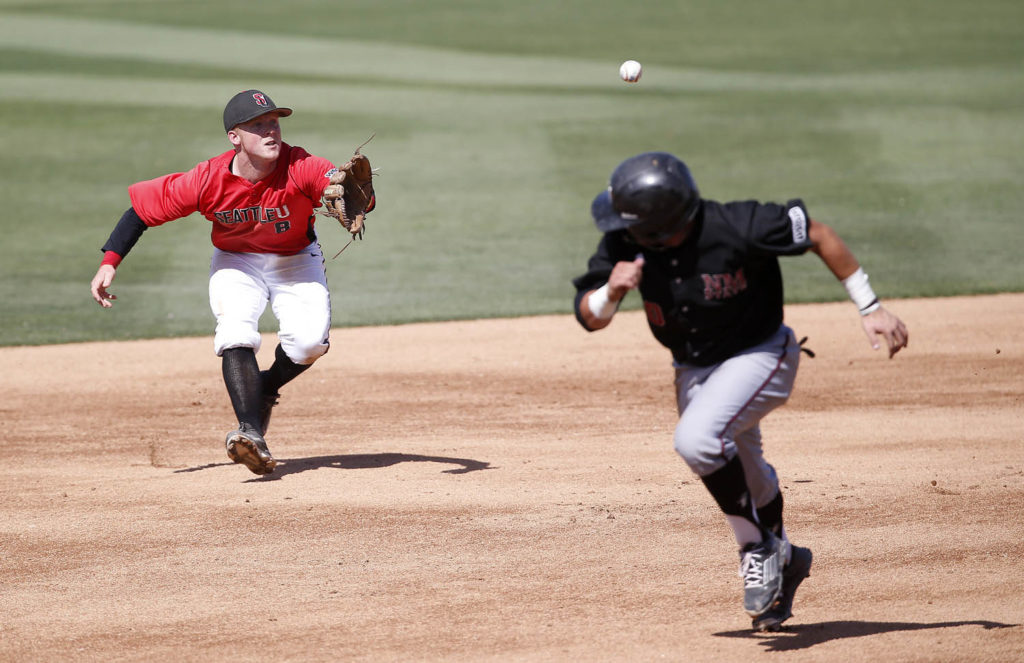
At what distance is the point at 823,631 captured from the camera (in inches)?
192

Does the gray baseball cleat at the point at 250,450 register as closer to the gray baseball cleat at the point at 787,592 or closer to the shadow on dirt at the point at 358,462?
the shadow on dirt at the point at 358,462

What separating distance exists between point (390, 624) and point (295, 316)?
2902mm

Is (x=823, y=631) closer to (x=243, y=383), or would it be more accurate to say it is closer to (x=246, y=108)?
(x=243, y=383)

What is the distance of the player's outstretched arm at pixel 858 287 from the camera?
15.6ft

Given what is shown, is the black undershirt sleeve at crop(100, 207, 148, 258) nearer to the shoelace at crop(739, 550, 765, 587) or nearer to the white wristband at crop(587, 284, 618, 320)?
the white wristband at crop(587, 284, 618, 320)

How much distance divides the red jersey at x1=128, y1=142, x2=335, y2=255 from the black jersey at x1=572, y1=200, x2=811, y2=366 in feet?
9.81

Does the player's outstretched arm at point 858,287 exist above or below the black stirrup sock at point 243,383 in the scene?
above

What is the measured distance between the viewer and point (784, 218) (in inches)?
187

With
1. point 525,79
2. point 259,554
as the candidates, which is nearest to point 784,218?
point 259,554

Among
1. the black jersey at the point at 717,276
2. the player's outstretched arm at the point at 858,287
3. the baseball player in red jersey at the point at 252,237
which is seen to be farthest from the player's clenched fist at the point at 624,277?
the baseball player in red jersey at the point at 252,237

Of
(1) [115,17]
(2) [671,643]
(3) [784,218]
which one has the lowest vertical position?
(2) [671,643]

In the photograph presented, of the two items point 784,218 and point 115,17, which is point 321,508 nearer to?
point 784,218

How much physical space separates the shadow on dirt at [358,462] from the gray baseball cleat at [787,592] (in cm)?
274

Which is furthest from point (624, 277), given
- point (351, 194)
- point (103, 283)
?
point (103, 283)
